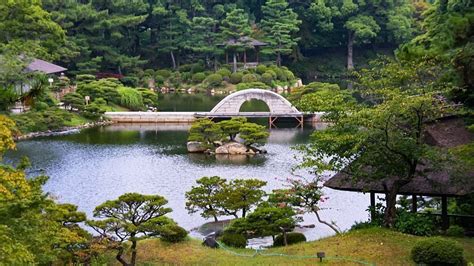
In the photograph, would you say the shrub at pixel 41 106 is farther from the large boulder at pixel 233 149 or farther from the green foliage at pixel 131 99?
the large boulder at pixel 233 149

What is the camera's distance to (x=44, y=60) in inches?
1751

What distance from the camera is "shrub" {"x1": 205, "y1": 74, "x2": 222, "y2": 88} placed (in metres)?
55.0

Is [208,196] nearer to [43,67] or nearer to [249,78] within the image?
[43,67]

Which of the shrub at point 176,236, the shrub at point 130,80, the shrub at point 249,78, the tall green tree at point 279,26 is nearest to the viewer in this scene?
the shrub at point 176,236

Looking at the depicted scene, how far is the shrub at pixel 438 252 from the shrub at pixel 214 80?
42817 millimetres

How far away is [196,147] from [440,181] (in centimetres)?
1770

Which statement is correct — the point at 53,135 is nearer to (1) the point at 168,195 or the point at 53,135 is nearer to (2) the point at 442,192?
(1) the point at 168,195

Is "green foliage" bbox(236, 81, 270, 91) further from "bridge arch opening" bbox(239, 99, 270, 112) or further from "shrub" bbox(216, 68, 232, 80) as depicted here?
"shrub" bbox(216, 68, 232, 80)

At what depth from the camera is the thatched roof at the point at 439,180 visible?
14445 millimetres

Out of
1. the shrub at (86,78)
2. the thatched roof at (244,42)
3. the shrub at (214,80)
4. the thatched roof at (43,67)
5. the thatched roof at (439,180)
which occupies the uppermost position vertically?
the thatched roof at (244,42)

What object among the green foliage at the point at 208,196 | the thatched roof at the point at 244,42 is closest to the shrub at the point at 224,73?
the thatched roof at the point at 244,42

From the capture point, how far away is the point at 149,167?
27359mm

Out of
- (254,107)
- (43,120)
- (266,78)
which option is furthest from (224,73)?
(43,120)

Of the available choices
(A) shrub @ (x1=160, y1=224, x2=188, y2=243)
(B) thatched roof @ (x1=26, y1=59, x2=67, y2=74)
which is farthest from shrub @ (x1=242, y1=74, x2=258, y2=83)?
(A) shrub @ (x1=160, y1=224, x2=188, y2=243)
